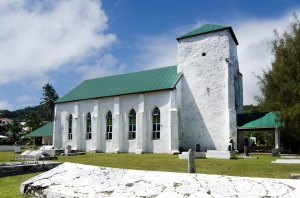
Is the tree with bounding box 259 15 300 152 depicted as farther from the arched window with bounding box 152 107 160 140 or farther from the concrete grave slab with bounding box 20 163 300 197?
the concrete grave slab with bounding box 20 163 300 197

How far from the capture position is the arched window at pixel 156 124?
102ft

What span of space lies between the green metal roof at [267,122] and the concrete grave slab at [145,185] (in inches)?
935

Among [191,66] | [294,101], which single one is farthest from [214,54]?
[294,101]

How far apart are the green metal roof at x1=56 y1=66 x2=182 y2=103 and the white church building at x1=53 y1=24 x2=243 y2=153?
0.14m

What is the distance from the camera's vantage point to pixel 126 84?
35.2 meters

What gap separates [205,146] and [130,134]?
8.37m

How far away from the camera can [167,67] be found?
Result: 34.5 m

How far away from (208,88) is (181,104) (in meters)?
3.26

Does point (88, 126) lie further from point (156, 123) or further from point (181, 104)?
point (181, 104)

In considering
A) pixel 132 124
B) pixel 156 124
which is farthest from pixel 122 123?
pixel 156 124

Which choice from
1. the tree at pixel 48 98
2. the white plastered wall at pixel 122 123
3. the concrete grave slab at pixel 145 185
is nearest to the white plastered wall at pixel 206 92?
the white plastered wall at pixel 122 123

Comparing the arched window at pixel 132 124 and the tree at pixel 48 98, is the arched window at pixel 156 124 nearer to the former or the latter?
the arched window at pixel 132 124

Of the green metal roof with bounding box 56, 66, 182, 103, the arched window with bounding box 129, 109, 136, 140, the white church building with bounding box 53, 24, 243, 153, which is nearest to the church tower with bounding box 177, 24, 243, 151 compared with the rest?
the white church building with bounding box 53, 24, 243, 153

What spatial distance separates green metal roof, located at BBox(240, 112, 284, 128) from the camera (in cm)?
2647
